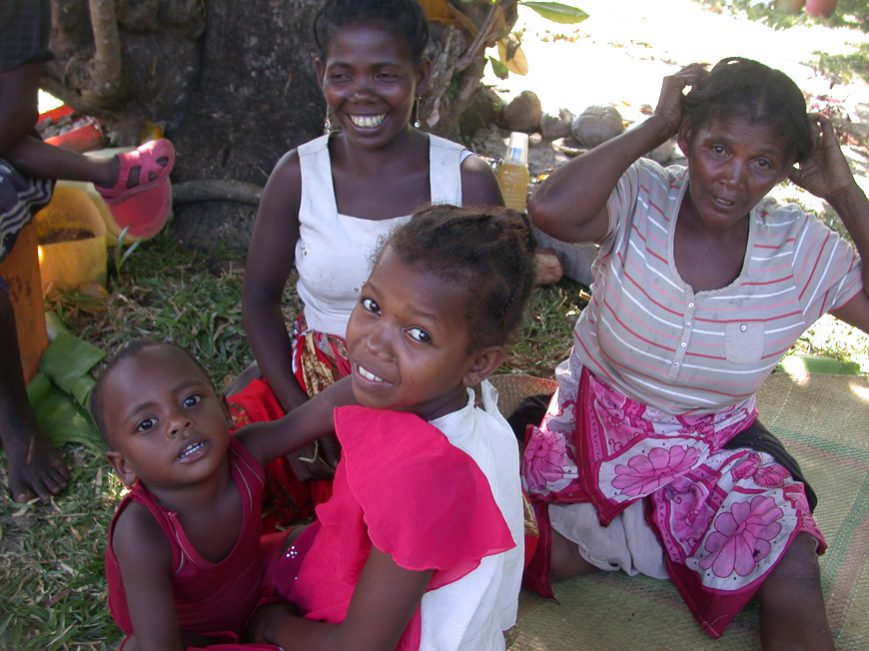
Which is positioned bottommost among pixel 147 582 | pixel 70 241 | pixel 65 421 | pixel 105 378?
pixel 65 421

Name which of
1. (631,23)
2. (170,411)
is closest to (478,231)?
(170,411)

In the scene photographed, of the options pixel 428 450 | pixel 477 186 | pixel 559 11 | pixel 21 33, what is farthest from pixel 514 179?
pixel 428 450

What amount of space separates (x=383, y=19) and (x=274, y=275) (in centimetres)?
70

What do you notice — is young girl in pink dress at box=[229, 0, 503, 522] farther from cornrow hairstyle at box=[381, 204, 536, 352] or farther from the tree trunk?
the tree trunk

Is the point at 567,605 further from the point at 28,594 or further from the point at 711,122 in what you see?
the point at 28,594

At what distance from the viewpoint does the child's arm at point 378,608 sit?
1317 millimetres

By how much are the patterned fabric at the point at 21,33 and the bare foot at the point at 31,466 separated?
3.41 feet

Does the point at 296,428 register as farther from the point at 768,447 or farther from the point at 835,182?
the point at 835,182

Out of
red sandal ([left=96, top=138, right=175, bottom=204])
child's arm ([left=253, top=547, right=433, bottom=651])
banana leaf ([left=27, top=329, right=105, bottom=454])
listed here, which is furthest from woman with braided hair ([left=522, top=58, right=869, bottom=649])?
red sandal ([left=96, top=138, right=175, bottom=204])

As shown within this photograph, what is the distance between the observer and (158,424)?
1.55 metres

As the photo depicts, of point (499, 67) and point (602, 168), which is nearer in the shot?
point (602, 168)

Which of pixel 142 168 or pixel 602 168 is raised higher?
pixel 602 168

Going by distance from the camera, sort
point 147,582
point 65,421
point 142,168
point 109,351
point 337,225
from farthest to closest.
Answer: point 142,168 < point 109,351 < point 65,421 < point 337,225 < point 147,582

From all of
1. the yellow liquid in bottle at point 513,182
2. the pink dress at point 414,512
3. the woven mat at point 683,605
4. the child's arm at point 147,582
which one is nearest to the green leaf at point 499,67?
the yellow liquid in bottle at point 513,182
